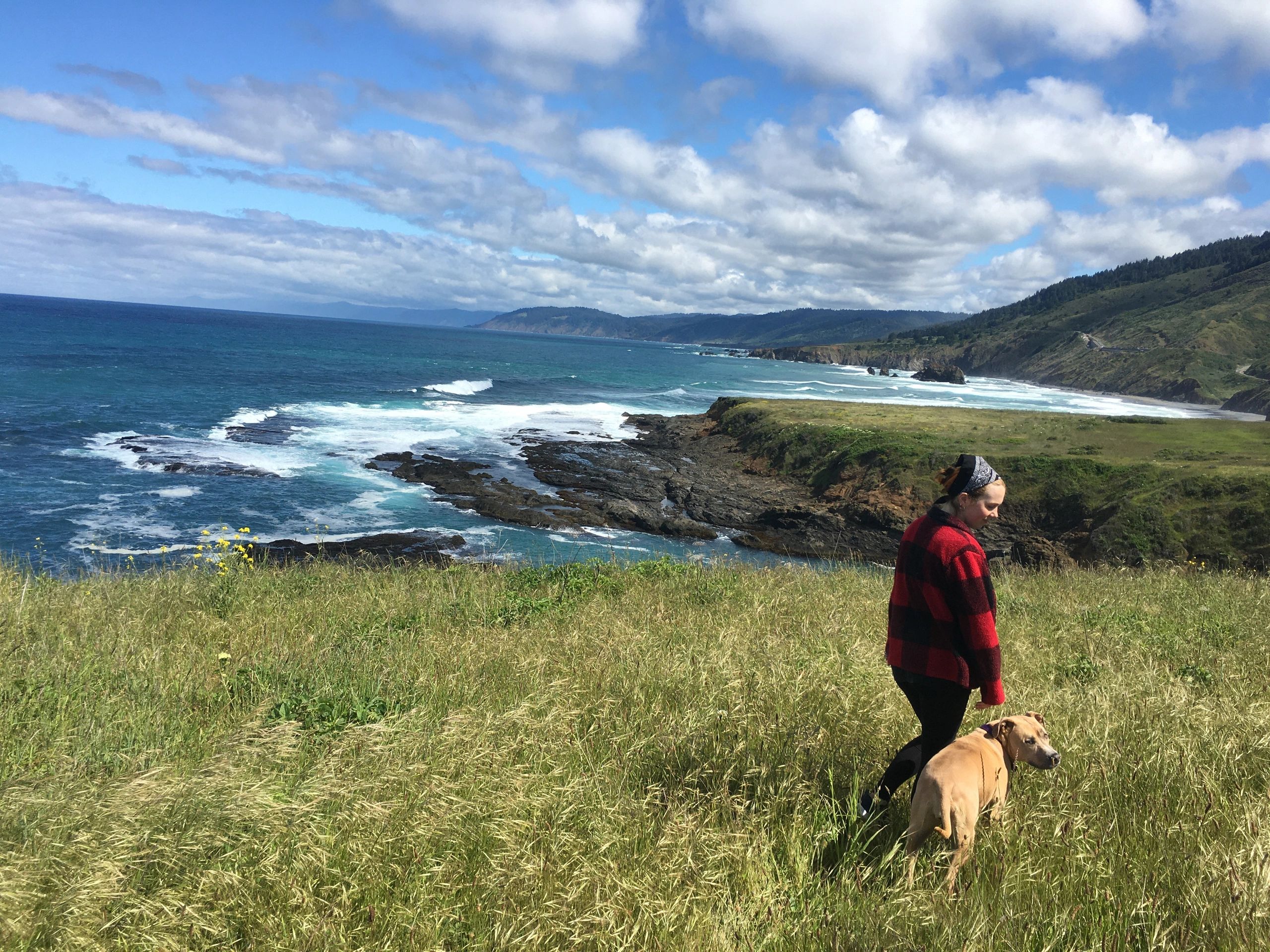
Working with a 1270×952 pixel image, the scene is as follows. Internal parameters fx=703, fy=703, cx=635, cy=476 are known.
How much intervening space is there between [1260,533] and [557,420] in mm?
41266

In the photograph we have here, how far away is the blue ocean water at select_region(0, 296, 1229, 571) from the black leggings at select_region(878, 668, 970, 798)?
7993 mm

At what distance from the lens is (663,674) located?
4.94 meters

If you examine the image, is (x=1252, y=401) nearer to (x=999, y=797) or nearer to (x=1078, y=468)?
(x=1078, y=468)

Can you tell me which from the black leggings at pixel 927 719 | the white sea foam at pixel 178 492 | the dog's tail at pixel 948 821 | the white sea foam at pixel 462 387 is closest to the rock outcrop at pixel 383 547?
the white sea foam at pixel 178 492

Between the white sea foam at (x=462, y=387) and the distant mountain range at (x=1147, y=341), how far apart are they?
81.1 meters

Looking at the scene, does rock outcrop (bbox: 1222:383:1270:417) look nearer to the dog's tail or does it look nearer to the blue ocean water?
the blue ocean water

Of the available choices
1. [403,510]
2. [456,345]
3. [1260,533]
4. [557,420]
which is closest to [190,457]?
[403,510]

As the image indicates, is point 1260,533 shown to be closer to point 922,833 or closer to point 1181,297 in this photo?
point 922,833

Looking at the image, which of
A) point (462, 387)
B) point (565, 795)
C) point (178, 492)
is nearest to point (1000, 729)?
point (565, 795)

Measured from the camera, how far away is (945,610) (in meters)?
3.40

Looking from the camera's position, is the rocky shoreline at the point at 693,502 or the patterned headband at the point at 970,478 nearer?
the patterned headband at the point at 970,478

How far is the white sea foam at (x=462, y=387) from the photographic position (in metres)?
68.7

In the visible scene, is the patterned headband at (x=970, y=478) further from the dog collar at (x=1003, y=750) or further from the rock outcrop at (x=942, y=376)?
the rock outcrop at (x=942, y=376)

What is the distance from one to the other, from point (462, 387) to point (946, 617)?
244ft
